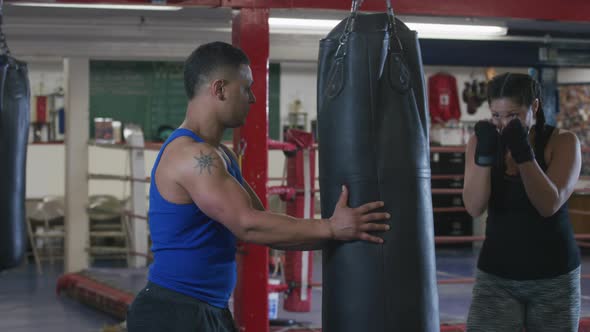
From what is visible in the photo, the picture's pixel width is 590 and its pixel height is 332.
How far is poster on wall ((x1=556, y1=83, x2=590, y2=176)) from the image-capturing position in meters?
10.4

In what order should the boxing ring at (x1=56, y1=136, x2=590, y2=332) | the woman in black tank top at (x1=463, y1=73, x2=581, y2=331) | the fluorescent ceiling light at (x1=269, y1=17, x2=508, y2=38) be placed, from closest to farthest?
1. the woman in black tank top at (x1=463, y1=73, x2=581, y2=331)
2. the boxing ring at (x1=56, y1=136, x2=590, y2=332)
3. the fluorescent ceiling light at (x1=269, y1=17, x2=508, y2=38)

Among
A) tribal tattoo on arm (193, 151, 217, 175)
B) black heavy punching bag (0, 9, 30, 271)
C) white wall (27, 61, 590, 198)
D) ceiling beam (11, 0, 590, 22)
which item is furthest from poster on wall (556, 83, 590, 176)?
tribal tattoo on arm (193, 151, 217, 175)

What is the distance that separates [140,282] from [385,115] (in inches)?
190

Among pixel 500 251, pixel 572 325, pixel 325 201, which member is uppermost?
pixel 325 201

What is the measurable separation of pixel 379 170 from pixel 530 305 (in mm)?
760

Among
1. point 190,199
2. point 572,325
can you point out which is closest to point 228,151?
point 190,199

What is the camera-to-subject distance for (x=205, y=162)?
196 cm

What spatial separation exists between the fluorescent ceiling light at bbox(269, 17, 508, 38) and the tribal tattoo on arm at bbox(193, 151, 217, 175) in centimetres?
408

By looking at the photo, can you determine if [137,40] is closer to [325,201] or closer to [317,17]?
[317,17]

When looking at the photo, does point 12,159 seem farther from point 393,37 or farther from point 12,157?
point 393,37

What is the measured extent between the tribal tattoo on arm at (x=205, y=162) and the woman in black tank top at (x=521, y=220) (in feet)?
2.89

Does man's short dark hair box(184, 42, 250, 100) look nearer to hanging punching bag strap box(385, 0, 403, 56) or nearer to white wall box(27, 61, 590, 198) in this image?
hanging punching bag strap box(385, 0, 403, 56)

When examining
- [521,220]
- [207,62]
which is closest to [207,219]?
[207,62]

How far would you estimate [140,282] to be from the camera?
650 cm
